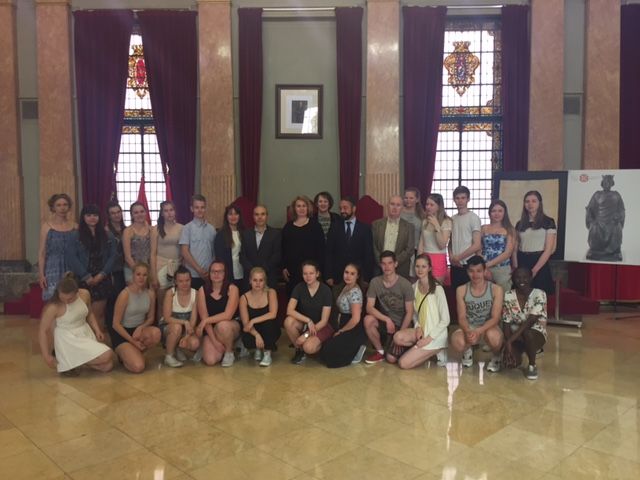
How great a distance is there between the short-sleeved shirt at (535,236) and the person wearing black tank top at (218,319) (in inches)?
129

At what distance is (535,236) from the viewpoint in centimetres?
623

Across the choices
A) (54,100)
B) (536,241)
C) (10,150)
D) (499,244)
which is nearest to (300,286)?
(499,244)

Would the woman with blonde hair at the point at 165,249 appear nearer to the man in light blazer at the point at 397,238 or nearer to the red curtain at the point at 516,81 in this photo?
A: the man in light blazer at the point at 397,238

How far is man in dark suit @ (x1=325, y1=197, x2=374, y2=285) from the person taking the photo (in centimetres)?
589

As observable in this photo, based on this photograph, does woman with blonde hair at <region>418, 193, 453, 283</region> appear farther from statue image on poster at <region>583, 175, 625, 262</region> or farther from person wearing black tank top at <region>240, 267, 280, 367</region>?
statue image on poster at <region>583, 175, 625, 262</region>

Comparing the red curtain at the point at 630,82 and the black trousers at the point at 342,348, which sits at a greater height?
the red curtain at the point at 630,82

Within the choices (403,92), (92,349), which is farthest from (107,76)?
(92,349)

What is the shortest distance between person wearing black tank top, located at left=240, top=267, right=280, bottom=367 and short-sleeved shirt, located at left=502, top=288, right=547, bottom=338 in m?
2.14

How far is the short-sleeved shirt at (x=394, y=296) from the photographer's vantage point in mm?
5246

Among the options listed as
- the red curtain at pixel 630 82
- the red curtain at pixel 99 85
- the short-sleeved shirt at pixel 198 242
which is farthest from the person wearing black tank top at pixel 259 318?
the red curtain at pixel 630 82

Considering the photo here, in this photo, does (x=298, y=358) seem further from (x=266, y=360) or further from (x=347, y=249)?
(x=347, y=249)

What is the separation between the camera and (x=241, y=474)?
3.04m

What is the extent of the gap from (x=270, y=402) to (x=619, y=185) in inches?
205

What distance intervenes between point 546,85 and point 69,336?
726cm
